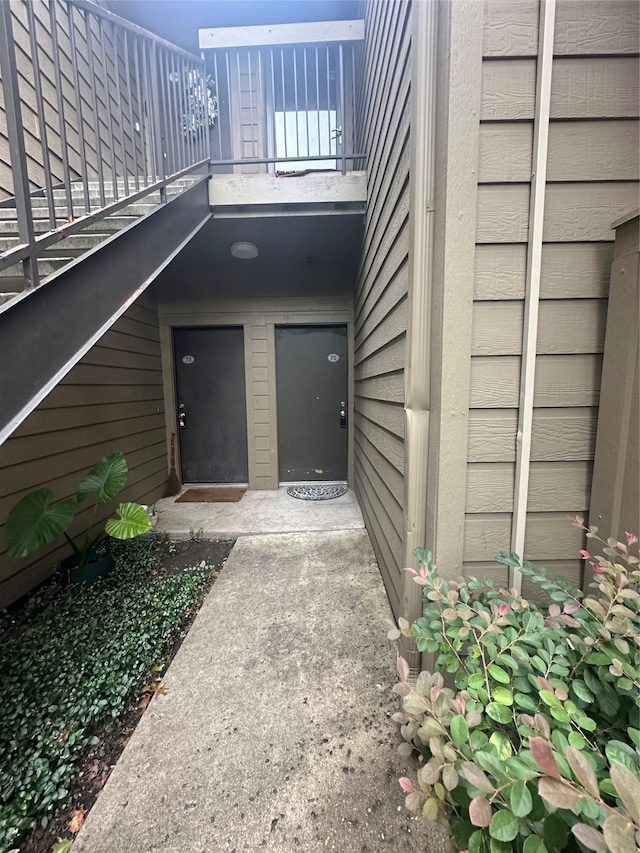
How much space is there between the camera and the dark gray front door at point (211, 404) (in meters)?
3.89

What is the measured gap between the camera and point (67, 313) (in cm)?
124

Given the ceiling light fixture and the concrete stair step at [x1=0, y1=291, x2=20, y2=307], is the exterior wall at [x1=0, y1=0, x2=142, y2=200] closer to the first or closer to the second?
the ceiling light fixture

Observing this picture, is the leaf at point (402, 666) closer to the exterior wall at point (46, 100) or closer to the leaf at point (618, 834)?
the leaf at point (618, 834)

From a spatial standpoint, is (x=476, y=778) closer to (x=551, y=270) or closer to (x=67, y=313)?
(x=551, y=270)

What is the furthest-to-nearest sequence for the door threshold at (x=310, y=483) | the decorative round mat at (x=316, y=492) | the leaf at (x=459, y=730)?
1. the door threshold at (x=310, y=483)
2. the decorative round mat at (x=316, y=492)
3. the leaf at (x=459, y=730)

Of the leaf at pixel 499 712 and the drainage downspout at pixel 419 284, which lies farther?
the drainage downspout at pixel 419 284

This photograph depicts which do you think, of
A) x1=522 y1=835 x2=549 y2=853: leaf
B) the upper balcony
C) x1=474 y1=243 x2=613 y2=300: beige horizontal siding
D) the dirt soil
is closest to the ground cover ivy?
the dirt soil

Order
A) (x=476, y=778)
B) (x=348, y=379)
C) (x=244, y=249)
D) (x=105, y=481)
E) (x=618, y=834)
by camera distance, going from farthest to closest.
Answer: (x=348, y=379) → (x=244, y=249) → (x=105, y=481) → (x=476, y=778) → (x=618, y=834)

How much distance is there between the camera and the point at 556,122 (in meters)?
1.05

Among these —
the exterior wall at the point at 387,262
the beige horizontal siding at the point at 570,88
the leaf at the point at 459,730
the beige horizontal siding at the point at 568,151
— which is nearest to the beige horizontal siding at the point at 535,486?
the exterior wall at the point at 387,262

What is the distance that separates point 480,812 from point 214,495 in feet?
11.4

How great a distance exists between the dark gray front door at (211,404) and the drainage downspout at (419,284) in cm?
292

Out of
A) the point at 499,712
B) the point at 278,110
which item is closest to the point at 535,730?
the point at 499,712

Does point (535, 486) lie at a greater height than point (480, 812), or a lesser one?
greater
